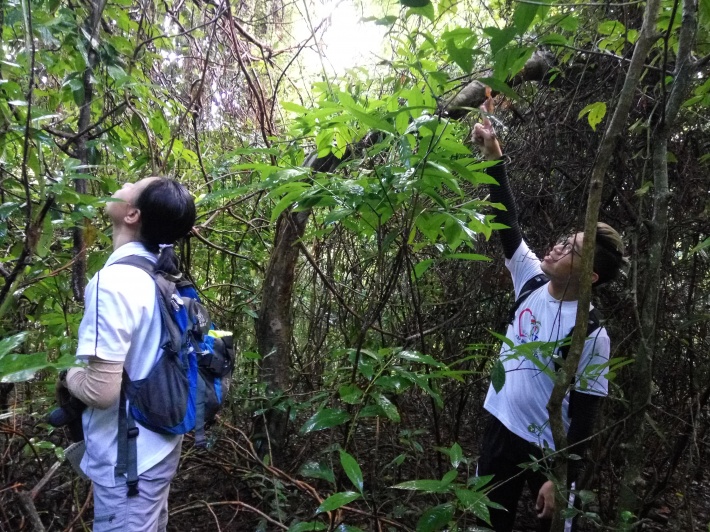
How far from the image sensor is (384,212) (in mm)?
1455

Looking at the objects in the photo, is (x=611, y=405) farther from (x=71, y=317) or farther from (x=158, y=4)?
(x=158, y=4)

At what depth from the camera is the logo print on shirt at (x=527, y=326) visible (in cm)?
199

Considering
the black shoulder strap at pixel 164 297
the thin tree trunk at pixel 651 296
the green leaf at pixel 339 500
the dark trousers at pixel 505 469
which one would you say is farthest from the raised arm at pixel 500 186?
the black shoulder strap at pixel 164 297

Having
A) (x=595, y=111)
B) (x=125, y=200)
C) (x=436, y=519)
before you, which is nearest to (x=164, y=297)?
(x=125, y=200)

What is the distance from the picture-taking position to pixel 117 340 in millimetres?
1389

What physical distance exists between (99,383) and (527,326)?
1681 mm

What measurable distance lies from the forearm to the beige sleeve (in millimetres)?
1663

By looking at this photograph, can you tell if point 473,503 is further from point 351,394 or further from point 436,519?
point 351,394

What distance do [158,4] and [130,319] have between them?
7.83 ft

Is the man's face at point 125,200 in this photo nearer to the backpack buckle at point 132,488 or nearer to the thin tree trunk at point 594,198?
the backpack buckle at point 132,488

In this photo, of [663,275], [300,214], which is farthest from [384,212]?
[663,275]

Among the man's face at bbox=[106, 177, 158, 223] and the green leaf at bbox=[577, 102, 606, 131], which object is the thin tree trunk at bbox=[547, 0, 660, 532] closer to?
the green leaf at bbox=[577, 102, 606, 131]

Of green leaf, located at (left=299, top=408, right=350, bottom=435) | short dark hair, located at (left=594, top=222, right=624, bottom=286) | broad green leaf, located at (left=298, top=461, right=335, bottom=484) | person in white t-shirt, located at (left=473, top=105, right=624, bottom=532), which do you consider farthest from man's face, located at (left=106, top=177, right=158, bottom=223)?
short dark hair, located at (left=594, top=222, right=624, bottom=286)

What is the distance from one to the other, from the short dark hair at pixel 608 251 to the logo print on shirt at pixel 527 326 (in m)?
0.34
